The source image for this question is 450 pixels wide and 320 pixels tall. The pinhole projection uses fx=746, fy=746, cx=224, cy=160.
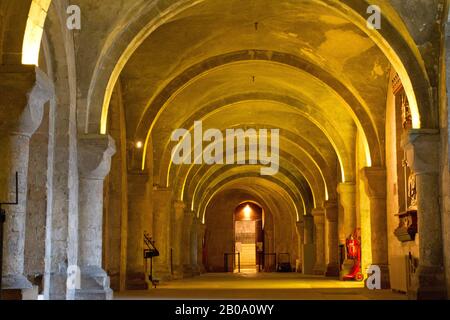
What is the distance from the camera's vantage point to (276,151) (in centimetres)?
2731

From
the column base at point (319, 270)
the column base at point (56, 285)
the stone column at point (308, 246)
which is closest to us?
the column base at point (56, 285)

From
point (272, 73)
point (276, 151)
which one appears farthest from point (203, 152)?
point (272, 73)

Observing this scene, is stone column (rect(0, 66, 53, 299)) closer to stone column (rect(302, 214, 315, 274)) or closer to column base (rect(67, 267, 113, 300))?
column base (rect(67, 267, 113, 300))

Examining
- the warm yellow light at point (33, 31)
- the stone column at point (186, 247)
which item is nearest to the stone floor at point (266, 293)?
the warm yellow light at point (33, 31)

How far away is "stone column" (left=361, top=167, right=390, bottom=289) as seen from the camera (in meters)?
15.9

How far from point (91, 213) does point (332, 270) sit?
1322cm

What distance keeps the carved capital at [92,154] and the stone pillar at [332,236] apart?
12.7 meters

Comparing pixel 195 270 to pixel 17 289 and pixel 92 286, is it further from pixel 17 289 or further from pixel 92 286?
pixel 17 289

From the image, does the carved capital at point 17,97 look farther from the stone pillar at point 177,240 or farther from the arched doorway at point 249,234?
the arched doorway at point 249,234

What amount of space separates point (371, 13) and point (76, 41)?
15.2 ft

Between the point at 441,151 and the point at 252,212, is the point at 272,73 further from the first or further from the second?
the point at 252,212

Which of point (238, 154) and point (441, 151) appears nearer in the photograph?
point (441, 151)

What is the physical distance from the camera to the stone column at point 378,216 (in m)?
15.9

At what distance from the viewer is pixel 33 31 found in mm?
8656
